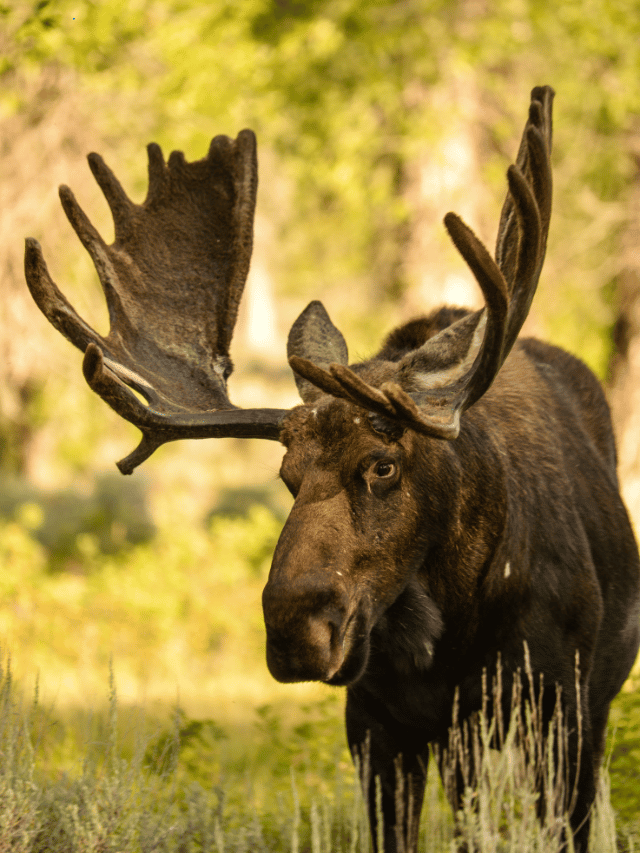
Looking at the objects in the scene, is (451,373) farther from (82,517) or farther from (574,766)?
(82,517)

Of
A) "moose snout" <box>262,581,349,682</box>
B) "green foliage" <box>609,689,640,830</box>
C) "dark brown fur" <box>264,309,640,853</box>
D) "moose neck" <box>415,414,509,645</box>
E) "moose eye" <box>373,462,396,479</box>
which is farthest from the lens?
"green foliage" <box>609,689,640,830</box>

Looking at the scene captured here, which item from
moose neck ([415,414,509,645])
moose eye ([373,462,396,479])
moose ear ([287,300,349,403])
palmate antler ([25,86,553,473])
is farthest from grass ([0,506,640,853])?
moose ear ([287,300,349,403])

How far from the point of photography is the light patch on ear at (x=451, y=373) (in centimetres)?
314

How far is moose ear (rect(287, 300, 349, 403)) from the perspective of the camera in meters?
3.64

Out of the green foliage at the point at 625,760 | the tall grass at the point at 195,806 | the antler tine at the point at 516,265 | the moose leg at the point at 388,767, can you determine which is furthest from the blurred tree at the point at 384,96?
the moose leg at the point at 388,767

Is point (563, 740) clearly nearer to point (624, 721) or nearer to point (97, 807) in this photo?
point (97, 807)

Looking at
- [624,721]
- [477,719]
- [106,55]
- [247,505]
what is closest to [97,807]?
[477,719]

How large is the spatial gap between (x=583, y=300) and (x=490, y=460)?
8.75 metres

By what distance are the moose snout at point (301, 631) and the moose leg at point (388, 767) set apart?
0.93 meters

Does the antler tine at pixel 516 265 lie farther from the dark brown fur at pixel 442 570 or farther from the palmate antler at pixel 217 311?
the dark brown fur at pixel 442 570

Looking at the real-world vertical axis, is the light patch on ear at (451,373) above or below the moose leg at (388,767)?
above

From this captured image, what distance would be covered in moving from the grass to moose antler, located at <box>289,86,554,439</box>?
3.52 ft

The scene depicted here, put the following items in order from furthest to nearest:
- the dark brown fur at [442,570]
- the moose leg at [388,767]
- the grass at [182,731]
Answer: the moose leg at [388,767] < the grass at [182,731] < the dark brown fur at [442,570]

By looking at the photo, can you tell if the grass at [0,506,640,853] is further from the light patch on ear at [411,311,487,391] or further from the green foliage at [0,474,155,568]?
the light patch on ear at [411,311,487,391]
